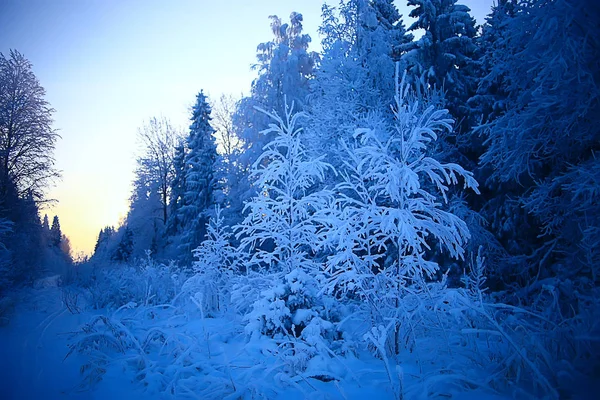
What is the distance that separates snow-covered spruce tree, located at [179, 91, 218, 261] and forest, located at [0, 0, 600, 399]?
3155 mm

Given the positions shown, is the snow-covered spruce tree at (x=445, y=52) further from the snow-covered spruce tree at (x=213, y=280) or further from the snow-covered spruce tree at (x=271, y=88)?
the snow-covered spruce tree at (x=213, y=280)

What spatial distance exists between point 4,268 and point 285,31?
53.7ft

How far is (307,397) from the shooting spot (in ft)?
9.48

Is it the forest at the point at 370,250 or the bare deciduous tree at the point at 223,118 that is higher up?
the bare deciduous tree at the point at 223,118

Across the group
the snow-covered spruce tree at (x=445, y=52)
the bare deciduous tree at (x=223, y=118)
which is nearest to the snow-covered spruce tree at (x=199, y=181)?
the bare deciduous tree at (x=223, y=118)

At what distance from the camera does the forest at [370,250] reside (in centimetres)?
322

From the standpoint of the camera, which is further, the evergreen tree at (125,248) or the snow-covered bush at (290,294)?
the evergreen tree at (125,248)

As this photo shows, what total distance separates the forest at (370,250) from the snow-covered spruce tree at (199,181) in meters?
3.16

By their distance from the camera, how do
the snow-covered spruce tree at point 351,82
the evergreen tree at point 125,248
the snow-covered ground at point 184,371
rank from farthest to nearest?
the evergreen tree at point 125,248 → the snow-covered spruce tree at point 351,82 → the snow-covered ground at point 184,371

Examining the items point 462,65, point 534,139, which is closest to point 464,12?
point 462,65

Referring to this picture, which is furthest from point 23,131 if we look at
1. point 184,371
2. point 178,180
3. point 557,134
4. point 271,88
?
point 178,180

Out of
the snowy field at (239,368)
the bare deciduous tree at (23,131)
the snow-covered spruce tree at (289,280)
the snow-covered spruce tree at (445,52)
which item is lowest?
the snowy field at (239,368)

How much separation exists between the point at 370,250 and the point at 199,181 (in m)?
15.1

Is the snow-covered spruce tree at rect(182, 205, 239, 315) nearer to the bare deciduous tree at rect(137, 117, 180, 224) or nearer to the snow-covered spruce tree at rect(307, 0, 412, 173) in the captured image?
the snow-covered spruce tree at rect(307, 0, 412, 173)
